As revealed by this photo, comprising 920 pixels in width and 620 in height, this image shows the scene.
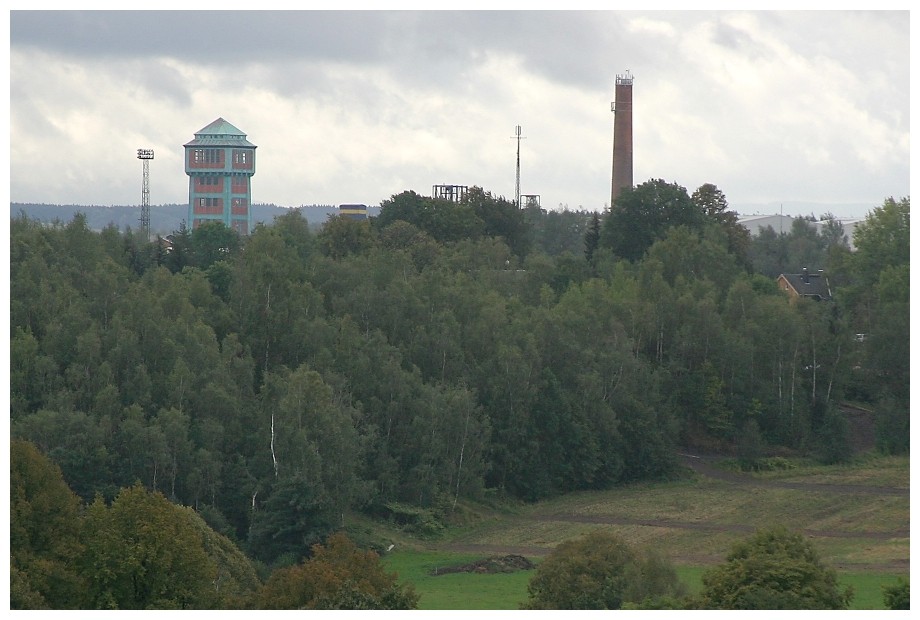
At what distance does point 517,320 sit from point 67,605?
1250 inches

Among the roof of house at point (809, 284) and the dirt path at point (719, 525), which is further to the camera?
the roof of house at point (809, 284)

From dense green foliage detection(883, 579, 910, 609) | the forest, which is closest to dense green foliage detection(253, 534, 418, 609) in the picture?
dense green foliage detection(883, 579, 910, 609)

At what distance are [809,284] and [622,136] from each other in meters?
15.6

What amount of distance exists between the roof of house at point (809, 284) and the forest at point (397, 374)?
470 inches

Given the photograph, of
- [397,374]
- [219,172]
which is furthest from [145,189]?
[397,374]

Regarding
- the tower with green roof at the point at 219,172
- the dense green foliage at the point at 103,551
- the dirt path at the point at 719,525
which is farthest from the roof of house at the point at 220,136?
the dense green foliage at the point at 103,551

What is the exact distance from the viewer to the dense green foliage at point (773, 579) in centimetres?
2442

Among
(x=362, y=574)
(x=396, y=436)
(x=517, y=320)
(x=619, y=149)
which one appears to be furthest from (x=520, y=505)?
(x=619, y=149)

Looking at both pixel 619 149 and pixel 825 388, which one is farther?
pixel 619 149

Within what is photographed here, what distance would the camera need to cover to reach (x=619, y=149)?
89.6 metres

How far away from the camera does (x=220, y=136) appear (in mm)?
116750

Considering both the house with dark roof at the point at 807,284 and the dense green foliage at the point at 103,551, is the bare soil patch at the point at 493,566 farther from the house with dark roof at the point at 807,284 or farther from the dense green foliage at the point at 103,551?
the house with dark roof at the point at 807,284

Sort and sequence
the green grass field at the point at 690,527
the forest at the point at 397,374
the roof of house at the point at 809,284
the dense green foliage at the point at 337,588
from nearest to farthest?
the dense green foliage at the point at 337,588 → the green grass field at the point at 690,527 → the forest at the point at 397,374 → the roof of house at the point at 809,284

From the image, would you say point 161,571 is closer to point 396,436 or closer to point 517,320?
point 396,436
